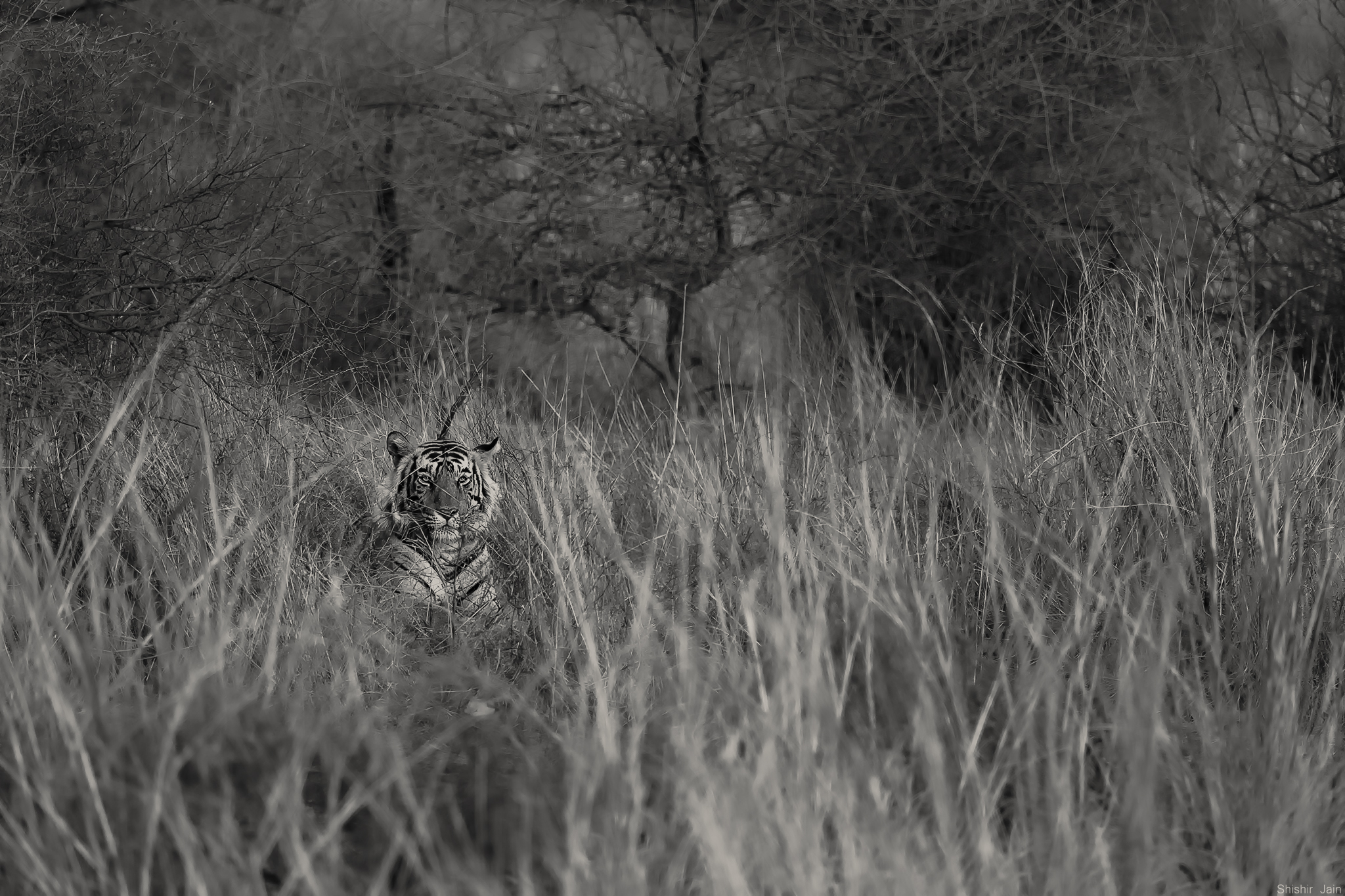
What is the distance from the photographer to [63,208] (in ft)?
10.6

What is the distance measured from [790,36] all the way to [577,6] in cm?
117

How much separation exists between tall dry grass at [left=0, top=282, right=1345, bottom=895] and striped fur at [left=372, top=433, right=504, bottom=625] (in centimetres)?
9

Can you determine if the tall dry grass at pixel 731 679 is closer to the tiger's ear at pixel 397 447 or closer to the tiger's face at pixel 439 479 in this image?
the tiger's face at pixel 439 479

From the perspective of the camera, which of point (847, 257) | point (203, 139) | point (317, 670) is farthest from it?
point (847, 257)

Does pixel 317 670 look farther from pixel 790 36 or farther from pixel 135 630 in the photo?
pixel 790 36

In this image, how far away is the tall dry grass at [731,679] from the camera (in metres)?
1.48

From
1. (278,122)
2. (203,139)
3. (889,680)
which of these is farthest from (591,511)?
(278,122)

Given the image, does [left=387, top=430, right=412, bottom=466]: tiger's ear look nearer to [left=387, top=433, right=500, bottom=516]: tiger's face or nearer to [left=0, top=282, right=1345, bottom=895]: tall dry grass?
[left=387, top=433, right=500, bottom=516]: tiger's face

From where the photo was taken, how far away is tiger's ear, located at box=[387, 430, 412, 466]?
320 cm

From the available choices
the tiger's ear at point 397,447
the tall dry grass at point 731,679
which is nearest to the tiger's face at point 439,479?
the tiger's ear at point 397,447

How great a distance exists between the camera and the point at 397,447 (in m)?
3.20

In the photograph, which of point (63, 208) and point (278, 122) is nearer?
point (63, 208)

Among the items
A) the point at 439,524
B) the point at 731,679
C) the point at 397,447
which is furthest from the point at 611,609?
the point at 731,679

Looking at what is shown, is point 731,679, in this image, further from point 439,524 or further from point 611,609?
point 439,524
